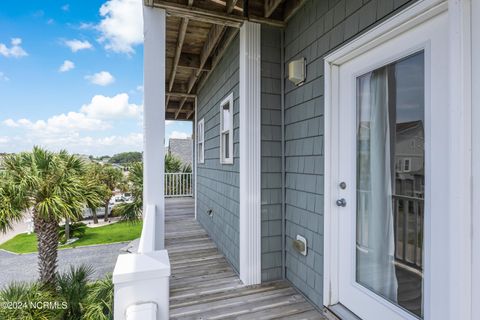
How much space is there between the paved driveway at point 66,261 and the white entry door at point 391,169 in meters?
8.33

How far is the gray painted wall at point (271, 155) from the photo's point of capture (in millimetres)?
2932

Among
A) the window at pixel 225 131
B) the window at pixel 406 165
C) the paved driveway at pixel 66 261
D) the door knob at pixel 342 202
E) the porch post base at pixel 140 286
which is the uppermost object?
the window at pixel 225 131

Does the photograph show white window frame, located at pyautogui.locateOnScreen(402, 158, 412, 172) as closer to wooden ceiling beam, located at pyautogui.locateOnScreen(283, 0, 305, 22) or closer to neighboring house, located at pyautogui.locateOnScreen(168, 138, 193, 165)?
wooden ceiling beam, located at pyautogui.locateOnScreen(283, 0, 305, 22)

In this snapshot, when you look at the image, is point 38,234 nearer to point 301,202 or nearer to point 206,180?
point 206,180

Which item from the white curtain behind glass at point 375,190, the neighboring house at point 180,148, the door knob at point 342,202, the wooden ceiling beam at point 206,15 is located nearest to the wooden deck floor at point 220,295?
the white curtain behind glass at point 375,190

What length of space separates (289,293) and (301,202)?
36.2 inches

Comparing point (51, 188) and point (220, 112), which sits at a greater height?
point (220, 112)

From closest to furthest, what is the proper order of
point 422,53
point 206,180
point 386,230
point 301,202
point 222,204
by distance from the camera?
1. point 422,53
2. point 386,230
3. point 301,202
4. point 222,204
5. point 206,180

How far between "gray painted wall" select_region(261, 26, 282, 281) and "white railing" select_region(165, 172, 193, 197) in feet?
22.7

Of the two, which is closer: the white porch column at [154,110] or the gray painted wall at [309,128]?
the gray painted wall at [309,128]

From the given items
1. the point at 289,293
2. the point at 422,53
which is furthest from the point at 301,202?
the point at 422,53

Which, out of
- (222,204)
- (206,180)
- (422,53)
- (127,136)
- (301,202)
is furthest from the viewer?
(127,136)

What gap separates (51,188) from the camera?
5613 millimetres

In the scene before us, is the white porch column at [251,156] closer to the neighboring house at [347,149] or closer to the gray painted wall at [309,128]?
the neighboring house at [347,149]
